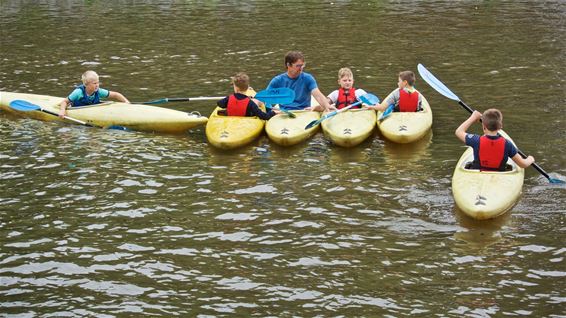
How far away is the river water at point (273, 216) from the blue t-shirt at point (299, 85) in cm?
80

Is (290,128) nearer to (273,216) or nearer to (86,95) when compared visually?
(273,216)

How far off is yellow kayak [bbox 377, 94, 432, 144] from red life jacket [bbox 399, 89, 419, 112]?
0.17 metres

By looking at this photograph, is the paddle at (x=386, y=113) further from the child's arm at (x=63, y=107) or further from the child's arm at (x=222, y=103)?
the child's arm at (x=63, y=107)

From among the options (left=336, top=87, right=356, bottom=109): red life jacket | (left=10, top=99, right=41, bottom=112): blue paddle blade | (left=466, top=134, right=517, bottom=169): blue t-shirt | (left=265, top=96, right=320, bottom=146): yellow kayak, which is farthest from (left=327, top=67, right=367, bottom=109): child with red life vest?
(left=10, top=99, right=41, bottom=112): blue paddle blade

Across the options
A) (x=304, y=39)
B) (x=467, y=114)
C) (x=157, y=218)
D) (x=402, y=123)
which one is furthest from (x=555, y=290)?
(x=304, y=39)

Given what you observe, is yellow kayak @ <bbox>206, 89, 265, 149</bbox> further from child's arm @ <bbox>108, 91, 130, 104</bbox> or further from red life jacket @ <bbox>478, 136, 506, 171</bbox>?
red life jacket @ <bbox>478, 136, 506, 171</bbox>

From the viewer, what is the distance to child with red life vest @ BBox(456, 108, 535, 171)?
912 centimetres

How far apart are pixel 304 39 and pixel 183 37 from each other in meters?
3.42

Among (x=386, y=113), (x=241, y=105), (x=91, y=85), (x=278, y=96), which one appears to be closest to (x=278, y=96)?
(x=278, y=96)

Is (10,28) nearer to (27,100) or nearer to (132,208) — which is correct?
(27,100)

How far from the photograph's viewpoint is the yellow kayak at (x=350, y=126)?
11.6m

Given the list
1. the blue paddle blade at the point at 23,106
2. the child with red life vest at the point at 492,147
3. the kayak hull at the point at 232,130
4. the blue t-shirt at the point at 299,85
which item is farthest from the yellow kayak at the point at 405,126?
the blue paddle blade at the point at 23,106

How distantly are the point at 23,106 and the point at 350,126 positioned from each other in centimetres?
564

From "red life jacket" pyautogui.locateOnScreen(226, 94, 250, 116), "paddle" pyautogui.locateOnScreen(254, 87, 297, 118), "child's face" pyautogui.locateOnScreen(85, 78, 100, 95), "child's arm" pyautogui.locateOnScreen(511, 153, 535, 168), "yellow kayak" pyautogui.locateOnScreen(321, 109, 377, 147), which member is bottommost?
"child's arm" pyautogui.locateOnScreen(511, 153, 535, 168)
